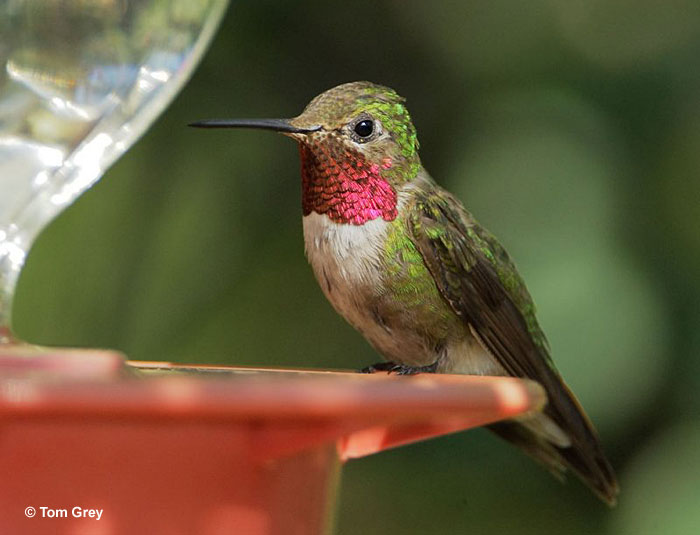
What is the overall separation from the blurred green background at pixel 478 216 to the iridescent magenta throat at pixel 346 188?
89 centimetres

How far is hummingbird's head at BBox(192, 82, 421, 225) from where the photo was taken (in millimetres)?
2908

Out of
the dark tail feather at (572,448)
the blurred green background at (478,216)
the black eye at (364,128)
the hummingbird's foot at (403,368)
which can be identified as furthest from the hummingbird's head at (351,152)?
the blurred green background at (478,216)

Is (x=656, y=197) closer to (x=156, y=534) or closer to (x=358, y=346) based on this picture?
(x=358, y=346)

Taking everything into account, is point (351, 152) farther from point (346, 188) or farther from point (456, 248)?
point (456, 248)

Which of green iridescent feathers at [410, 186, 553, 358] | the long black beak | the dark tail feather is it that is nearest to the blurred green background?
the dark tail feather

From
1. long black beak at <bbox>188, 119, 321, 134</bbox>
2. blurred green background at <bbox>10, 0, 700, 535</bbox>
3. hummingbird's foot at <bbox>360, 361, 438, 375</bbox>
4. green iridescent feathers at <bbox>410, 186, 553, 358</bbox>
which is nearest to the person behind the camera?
long black beak at <bbox>188, 119, 321, 134</bbox>

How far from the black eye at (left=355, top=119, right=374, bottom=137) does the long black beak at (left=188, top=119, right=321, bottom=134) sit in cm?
12

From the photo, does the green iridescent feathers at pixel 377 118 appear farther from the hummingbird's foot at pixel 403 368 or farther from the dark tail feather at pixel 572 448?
the dark tail feather at pixel 572 448

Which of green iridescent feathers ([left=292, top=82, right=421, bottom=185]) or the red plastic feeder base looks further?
→ green iridescent feathers ([left=292, top=82, right=421, bottom=185])

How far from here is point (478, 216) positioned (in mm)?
3988

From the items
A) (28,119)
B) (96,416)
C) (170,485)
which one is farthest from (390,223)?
(96,416)

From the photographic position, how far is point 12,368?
1.21 meters

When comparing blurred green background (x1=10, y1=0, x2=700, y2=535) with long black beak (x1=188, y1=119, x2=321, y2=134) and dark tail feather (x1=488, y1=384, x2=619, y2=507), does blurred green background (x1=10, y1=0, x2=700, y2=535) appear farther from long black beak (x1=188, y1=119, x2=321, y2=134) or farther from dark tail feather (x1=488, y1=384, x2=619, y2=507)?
long black beak (x1=188, y1=119, x2=321, y2=134)

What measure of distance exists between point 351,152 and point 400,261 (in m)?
0.33
